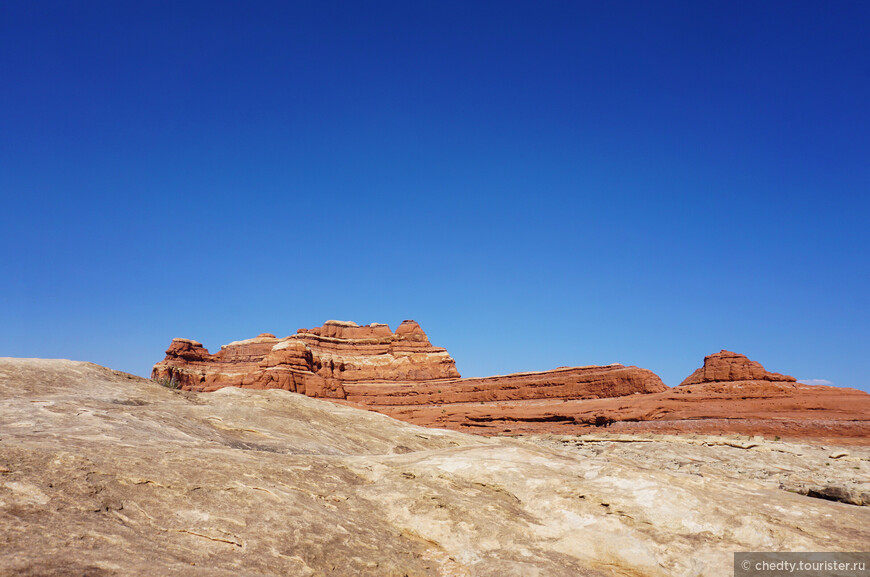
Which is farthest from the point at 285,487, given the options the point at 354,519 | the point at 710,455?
the point at 710,455

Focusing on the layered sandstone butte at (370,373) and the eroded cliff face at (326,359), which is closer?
the layered sandstone butte at (370,373)

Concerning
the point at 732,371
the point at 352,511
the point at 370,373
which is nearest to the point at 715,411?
the point at 732,371

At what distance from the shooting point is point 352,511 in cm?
660

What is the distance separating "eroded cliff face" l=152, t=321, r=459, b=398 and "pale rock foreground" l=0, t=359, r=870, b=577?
60849 mm

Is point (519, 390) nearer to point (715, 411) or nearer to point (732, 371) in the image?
point (732, 371)

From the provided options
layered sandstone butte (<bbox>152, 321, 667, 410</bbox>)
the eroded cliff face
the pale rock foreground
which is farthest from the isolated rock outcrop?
the pale rock foreground

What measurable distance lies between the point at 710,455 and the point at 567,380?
28.6m

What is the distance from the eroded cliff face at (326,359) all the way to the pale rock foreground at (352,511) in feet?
200

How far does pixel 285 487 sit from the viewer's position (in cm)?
659

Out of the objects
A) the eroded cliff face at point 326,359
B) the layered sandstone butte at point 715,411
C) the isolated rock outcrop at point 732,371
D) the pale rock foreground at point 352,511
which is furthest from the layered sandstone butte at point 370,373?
the pale rock foreground at point 352,511

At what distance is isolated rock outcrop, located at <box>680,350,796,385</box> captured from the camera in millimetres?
45062

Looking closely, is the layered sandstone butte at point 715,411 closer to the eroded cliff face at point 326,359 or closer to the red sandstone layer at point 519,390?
the red sandstone layer at point 519,390

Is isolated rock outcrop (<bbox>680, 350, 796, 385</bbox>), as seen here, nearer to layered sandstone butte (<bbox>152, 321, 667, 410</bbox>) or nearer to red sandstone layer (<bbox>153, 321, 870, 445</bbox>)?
red sandstone layer (<bbox>153, 321, 870, 445</bbox>)

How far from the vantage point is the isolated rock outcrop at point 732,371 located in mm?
45062
